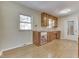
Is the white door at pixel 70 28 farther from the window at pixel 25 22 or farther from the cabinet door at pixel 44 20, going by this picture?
the window at pixel 25 22

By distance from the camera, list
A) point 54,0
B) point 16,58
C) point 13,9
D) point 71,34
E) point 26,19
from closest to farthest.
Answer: point 16,58
point 54,0
point 13,9
point 26,19
point 71,34

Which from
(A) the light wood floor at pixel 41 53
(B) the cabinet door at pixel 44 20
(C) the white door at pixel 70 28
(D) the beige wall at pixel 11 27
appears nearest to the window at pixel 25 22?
(D) the beige wall at pixel 11 27

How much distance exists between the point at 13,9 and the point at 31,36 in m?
2.08

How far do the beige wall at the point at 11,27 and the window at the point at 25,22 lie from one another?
0.23 metres

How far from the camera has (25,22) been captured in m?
5.80

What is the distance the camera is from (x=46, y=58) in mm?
3488

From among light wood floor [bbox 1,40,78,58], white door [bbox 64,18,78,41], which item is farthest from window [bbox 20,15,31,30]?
white door [bbox 64,18,78,41]

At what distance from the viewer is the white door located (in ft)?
28.2

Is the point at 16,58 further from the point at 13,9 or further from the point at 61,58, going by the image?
the point at 13,9

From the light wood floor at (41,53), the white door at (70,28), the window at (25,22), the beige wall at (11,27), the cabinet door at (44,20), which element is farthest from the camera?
the white door at (70,28)

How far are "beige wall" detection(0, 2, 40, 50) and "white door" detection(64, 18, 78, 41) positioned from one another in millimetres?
4470

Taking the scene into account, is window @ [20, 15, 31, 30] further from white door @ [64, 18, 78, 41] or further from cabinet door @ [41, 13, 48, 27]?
white door @ [64, 18, 78, 41]

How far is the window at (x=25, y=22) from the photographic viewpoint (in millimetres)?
5500

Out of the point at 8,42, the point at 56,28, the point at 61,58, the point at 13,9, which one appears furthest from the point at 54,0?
the point at 56,28
